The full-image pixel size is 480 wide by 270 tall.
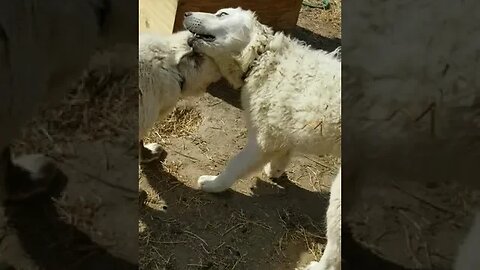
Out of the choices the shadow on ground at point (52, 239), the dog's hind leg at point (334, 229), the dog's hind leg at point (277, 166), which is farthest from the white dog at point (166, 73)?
the shadow on ground at point (52, 239)

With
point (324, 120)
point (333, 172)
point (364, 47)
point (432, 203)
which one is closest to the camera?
point (364, 47)

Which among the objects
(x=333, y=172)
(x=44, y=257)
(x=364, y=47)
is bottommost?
(x=333, y=172)

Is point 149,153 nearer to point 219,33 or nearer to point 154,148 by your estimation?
point 154,148

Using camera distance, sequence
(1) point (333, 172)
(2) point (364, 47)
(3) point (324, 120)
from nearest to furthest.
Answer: (2) point (364, 47), (3) point (324, 120), (1) point (333, 172)

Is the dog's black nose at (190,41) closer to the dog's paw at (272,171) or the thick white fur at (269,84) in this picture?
the thick white fur at (269,84)

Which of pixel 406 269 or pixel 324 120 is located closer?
pixel 406 269

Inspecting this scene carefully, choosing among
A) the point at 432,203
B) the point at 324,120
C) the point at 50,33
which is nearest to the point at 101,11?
the point at 50,33

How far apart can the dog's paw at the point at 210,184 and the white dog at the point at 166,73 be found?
450mm

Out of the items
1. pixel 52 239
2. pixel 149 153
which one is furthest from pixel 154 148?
pixel 52 239

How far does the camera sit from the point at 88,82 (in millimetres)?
2020

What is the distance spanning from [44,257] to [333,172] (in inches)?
111

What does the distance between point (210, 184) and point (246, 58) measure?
71 cm

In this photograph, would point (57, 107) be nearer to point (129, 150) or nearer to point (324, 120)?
point (129, 150)

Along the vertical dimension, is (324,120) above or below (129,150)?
below
